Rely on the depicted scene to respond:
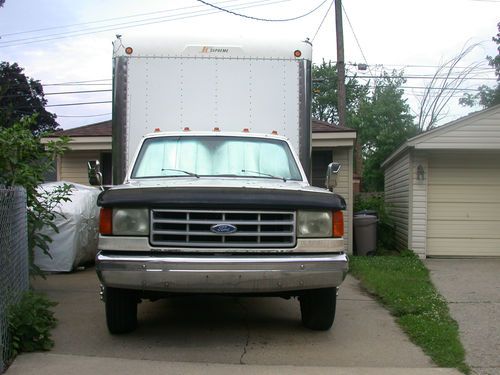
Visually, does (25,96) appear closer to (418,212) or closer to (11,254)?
(418,212)

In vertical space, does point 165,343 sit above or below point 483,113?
below

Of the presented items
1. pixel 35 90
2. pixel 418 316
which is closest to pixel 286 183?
pixel 418 316

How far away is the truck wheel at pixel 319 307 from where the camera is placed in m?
5.61

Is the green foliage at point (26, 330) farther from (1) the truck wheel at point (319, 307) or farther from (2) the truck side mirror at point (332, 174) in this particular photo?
(2) the truck side mirror at point (332, 174)

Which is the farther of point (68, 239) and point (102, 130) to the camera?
point (102, 130)

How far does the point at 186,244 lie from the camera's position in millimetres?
4926

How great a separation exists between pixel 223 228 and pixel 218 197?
267mm

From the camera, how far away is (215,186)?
16.7 feet

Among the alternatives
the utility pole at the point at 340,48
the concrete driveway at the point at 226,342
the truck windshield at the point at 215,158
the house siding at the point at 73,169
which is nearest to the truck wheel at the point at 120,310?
the concrete driveway at the point at 226,342

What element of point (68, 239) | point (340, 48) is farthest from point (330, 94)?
point (68, 239)

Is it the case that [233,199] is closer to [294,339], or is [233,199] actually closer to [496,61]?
[294,339]

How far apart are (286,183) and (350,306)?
2578 mm

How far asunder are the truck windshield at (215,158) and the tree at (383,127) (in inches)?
864

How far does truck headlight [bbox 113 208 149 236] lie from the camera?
4.92 metres
